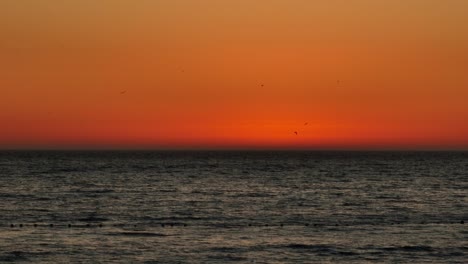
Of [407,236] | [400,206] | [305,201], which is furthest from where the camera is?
[305,201]

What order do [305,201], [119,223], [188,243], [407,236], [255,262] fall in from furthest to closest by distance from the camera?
1. [305,201]
2. [119,223]
3. [407,236]
4. [188,243]
5. [255,262]

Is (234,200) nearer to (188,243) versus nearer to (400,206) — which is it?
(400,206)

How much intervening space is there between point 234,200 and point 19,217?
77.7 ft

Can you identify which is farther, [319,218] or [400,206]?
[400,206]

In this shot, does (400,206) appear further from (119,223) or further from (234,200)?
(119,223)

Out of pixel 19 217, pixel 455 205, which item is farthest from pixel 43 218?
pixel 455 205

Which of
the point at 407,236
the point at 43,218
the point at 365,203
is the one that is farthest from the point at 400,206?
the point at 43,218

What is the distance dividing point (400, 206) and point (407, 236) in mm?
21337

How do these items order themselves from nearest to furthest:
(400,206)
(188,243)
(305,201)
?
(188,243), (400,206), (305,201)

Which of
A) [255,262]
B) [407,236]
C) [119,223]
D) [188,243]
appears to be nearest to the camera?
[255,262]

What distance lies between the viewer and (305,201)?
75.1 m

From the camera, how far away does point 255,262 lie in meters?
39.2

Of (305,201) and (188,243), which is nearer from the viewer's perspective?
(188,243)

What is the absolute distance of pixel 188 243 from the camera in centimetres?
4478
